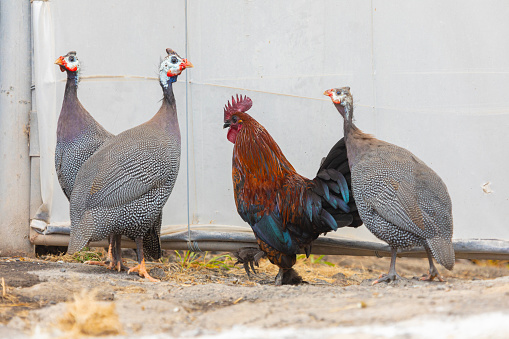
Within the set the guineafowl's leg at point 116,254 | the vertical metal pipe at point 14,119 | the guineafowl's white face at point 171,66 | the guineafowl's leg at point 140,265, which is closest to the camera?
the guineafowl's leg at point 140,265

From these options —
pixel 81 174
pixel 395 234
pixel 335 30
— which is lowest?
pixel 395 234

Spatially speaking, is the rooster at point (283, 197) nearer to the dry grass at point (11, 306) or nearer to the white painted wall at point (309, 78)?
the white painted wall at point (309, 78)

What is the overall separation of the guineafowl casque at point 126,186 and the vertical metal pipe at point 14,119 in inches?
62.0

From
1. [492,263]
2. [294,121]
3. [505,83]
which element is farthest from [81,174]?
[492,263]

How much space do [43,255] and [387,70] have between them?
401 centimetres

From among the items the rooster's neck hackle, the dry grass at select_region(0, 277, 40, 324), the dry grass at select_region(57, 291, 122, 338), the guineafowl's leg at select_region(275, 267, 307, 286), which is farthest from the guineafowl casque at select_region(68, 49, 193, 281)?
the dry grass at select_region(57, 291, 122, 338)

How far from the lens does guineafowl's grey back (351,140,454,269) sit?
4.45 metres

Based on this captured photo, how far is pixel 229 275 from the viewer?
600 cm

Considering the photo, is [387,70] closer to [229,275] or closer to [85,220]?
[229,275]

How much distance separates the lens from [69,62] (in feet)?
18.4

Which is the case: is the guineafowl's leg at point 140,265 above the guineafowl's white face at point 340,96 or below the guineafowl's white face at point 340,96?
below

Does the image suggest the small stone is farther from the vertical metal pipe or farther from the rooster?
the vertical metal pipe

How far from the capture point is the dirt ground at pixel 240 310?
2.74m

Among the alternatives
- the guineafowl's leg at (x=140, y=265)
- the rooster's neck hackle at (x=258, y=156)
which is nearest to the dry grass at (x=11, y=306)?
the guineafowl's leg at (x=140, y=265)
